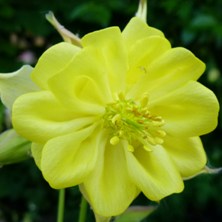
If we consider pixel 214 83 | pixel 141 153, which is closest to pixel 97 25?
pixel 214 83

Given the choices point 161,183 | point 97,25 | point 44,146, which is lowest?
point 97,25

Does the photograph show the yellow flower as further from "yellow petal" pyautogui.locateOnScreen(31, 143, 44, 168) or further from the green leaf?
the green leaf

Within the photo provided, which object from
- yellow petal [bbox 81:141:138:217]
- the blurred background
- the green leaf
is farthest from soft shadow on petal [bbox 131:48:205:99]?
the blurred background

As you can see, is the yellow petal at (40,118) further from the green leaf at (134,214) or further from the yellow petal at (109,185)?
the green leaf at (134,214)

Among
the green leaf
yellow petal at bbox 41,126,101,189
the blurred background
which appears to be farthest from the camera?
the blurred background

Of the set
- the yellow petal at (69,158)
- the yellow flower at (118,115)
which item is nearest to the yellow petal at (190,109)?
the yellow flower at (118,115)

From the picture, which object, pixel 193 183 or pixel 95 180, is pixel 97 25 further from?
pixel 95 180
